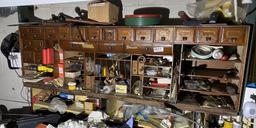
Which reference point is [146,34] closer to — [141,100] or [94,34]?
[94,34]

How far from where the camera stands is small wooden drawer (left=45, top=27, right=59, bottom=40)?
7.70 ft

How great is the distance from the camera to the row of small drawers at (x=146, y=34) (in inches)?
67.7

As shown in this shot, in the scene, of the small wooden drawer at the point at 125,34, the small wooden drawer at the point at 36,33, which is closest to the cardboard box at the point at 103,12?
the small wooden drawer at the point at 125,34

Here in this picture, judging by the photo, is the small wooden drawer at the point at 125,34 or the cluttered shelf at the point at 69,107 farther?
the cluttered shelf at the point at 69,107

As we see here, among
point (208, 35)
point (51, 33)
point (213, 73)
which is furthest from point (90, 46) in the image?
point (213, 73)

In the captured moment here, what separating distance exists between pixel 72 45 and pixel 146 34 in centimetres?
93

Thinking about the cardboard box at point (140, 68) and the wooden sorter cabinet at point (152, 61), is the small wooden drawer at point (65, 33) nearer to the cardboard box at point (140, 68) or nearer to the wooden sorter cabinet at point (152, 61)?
the wooden sorter cabinet at point (152, 61)

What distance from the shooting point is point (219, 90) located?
1918 millimetres

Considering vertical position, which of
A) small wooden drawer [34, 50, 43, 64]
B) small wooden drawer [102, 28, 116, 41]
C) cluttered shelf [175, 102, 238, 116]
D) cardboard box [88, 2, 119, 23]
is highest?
cardboard box [88, 2, 119, 23]

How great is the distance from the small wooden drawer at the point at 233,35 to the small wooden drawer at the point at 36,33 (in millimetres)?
2041

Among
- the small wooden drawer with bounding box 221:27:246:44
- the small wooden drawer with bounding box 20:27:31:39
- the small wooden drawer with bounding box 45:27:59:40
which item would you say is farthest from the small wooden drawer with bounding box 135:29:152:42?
the small wooden drawer with bounding box 20:27:31:39

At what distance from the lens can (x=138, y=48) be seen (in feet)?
6.86

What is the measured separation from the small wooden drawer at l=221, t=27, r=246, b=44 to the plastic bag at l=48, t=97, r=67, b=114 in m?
2.07

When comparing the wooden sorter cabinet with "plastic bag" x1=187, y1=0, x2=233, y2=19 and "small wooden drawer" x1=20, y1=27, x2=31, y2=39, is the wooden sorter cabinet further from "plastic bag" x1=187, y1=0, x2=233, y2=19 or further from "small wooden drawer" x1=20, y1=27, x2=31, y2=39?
"plastic bag" x1=187, y1=0, x2=233, y2=19
